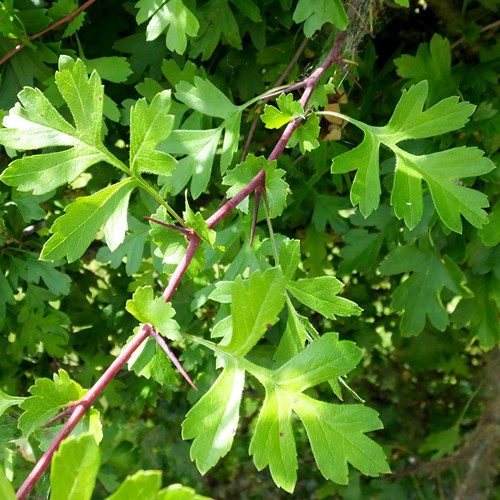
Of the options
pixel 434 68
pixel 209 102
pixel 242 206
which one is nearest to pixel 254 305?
pixel 242 206

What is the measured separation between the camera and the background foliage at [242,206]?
2.89ft

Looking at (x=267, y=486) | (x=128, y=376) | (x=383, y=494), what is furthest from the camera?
(x=267, y=486)

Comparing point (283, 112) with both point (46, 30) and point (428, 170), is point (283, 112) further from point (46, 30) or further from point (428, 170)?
point (46, 30)

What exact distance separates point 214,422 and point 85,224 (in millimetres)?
271

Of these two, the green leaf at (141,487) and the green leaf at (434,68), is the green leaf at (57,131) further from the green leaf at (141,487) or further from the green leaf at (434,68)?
the green leaf at (434,68)

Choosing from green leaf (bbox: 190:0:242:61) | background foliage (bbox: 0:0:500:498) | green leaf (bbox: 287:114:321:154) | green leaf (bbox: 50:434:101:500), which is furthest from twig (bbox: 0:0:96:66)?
green leaf (bbox: 50:434:101:500)

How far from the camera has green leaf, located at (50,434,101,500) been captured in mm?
566

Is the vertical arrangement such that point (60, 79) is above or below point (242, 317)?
above

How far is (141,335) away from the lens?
79cm

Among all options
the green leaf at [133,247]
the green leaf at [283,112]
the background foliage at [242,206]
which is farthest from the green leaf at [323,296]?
the green leaf at [133,247]

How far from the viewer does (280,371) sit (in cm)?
85

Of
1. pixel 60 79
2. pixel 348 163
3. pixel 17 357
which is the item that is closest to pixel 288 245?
pixel 348 163

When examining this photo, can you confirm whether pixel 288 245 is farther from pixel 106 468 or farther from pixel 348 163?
pixel 106 468

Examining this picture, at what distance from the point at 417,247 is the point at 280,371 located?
619 millimetres
